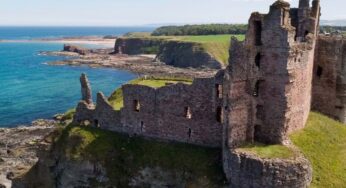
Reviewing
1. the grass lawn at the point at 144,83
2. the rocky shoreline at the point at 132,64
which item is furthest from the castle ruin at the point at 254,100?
the rocky shoreline at the point at 132,64

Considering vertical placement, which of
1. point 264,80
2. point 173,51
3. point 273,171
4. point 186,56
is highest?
point 264,80

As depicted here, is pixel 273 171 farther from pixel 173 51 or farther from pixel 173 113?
pixel 173 51

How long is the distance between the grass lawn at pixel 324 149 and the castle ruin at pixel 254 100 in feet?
3.41

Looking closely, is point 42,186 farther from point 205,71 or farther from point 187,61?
point 187,61

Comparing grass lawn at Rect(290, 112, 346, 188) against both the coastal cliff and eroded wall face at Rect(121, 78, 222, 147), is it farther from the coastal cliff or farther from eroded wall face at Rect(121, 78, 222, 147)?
the coastal cliff

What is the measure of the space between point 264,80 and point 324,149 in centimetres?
695

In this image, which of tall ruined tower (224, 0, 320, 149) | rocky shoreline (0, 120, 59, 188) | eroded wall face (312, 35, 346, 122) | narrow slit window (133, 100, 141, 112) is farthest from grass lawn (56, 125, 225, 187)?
eroded wall face (312, 35, 346, 122)

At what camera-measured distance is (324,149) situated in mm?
34031

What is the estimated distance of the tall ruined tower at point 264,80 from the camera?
31.3m

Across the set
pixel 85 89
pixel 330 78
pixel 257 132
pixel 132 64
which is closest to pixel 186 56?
pixel 132 64

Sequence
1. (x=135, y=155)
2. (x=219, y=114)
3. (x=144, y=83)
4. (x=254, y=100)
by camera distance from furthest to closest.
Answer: (x=144, y=83) < (x=135, y=155) < (x=219, y=114) < (x=254, y=100)

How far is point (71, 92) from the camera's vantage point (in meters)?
105

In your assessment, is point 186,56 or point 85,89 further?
point 186,56

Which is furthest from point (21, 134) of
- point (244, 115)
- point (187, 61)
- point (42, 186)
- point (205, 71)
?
point (187, 61)
